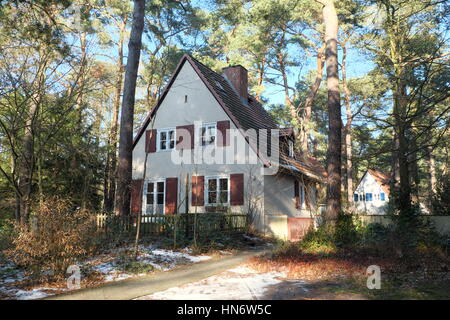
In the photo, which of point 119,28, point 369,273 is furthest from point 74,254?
point 119,28

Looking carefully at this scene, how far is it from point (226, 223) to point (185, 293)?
8881mm

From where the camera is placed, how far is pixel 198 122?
19406mm

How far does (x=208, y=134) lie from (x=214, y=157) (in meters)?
1.32

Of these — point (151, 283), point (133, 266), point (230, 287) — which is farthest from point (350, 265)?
point (133, 266)

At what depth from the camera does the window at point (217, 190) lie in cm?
1818

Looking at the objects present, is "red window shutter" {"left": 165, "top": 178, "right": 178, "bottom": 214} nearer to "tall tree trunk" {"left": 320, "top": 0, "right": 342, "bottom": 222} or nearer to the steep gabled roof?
the steep gabled roof

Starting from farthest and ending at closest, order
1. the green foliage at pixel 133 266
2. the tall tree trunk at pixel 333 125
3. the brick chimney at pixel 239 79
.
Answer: the brick chimney at pixel 239 79 < the tall tree trunk at pixel 333 125 < the green foliage at pixel 133 266

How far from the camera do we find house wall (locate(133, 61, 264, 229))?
17.4 metres

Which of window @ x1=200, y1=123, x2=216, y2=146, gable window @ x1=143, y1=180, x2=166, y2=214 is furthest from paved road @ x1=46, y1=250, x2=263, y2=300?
gable window @ x1=143, y1=180, x2=166, y2=214

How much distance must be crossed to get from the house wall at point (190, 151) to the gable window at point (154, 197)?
0.45 meters

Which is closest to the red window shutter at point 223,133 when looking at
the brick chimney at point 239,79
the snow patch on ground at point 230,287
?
Answer: the brick chimney at point 239,79

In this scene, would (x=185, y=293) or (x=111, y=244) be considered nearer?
(x=185, y=293)

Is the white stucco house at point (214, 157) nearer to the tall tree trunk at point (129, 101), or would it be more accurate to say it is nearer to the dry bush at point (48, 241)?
the tall tree trunk at point (129, 101)
